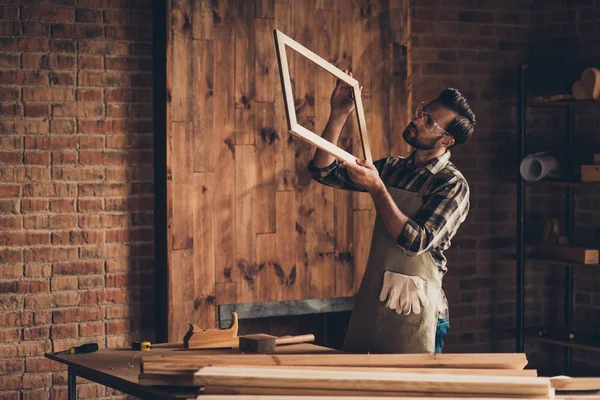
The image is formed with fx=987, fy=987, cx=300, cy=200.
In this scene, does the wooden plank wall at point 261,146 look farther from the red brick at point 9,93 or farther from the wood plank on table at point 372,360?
the wood plank on table at point 372,360

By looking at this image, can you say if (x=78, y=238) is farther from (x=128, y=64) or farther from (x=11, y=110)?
(x=128, y=64)

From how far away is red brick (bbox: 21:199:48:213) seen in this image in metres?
4.52

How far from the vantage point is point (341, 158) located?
317 cm

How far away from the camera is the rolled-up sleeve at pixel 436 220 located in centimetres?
315

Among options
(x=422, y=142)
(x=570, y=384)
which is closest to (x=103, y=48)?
(x=422, y=142)

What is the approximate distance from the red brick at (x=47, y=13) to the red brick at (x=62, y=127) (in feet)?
1.54

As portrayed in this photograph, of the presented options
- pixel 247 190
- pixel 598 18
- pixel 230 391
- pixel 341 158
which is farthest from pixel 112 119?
pixel 598 18

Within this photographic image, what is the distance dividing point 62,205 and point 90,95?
1.74 ft

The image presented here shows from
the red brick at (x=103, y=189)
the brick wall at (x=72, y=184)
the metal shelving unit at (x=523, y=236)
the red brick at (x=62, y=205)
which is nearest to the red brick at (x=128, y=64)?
the brick wall at (x=72, y=184)

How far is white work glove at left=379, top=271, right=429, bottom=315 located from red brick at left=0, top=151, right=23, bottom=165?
2.02 m

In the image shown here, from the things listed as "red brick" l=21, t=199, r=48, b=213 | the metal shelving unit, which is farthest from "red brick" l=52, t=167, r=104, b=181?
the metal shelving unit

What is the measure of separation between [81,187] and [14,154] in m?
0.34

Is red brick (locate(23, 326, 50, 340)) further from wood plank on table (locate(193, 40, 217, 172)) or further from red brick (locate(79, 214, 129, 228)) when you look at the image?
wood plank on table (locate(193, 40, 217, 172))

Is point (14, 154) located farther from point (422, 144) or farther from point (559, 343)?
point (559, 343)
